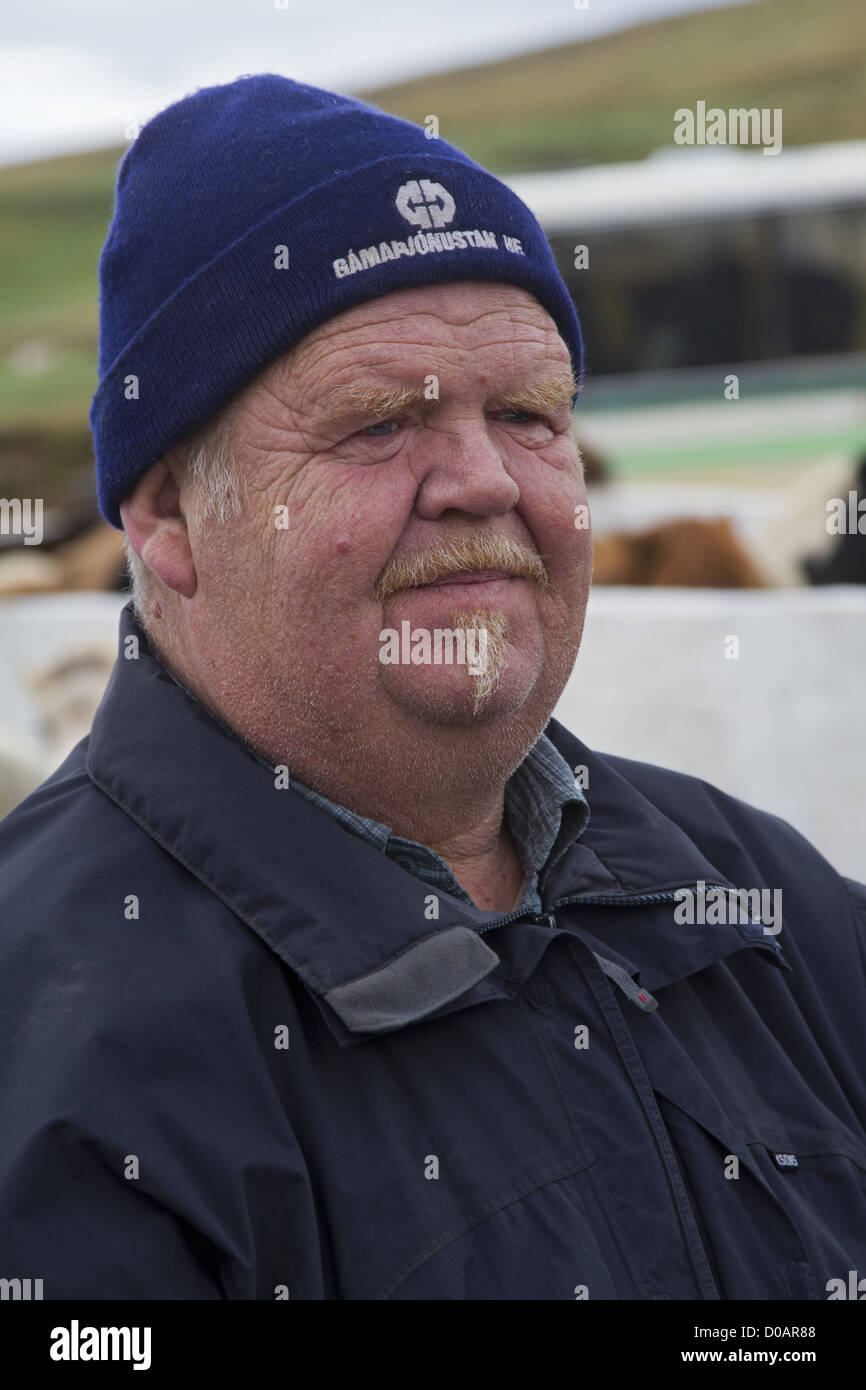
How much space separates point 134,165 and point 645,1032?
4.43 feet

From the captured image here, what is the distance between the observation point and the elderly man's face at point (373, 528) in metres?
1.77

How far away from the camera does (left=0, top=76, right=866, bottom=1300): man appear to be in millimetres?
1521

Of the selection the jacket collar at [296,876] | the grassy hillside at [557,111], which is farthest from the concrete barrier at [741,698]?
the grassy hillside at [557,111]

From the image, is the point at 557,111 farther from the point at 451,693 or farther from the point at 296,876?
the point at 296,876

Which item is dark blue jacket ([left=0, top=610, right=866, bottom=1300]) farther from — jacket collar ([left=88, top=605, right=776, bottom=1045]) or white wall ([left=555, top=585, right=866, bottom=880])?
white wall ([left=555, top=585, right=866, bottom=880])

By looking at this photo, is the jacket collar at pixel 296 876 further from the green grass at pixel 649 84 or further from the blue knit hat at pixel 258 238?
the green grass at pixel 649 84

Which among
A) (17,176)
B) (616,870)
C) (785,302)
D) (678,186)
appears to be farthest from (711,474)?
(17,176)

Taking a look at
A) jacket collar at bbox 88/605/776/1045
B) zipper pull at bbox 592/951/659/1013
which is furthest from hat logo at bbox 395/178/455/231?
zipper pull at bbox 592/951/659/1013

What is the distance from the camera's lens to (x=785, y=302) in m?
13.2

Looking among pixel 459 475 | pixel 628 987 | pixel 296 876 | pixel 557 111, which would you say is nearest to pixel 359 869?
pixel 296 876

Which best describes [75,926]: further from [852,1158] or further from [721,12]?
[721,12]

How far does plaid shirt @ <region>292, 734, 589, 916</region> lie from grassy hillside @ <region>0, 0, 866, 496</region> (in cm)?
2285

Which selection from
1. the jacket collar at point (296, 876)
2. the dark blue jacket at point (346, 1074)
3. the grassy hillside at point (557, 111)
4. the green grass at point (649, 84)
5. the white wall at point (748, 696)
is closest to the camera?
the dark blue jacket at point (346, 1074)

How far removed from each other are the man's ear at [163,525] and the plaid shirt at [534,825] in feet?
1.49
